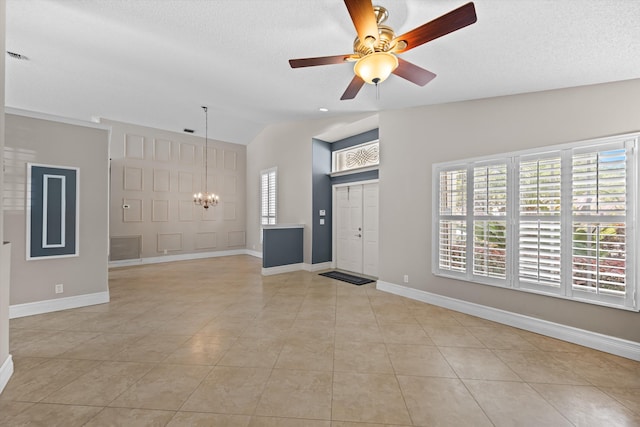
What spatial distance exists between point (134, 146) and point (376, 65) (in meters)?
7.56

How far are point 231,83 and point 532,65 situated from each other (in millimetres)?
3646

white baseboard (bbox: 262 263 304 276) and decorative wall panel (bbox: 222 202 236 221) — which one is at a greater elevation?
decorative wall panel (bbox: 222 202 236 221)

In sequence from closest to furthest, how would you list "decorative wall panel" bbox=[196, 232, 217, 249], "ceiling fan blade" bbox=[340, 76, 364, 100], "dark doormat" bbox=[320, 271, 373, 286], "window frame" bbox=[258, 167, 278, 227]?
1. "ceiling fan blade" bbox=[340, 76, 364, 100]
2. "dark doormat" bbox=[320, 271, 373, 286]
3. "window frame" bbox=[258, 167, 278, 227]
4. "decorative wall panel" bbox=[196, 232, 217, 249]

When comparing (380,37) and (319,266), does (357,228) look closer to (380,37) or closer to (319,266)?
(319,266)

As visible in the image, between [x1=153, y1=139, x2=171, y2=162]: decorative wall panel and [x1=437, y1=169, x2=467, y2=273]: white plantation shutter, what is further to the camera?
[x1=153, y1=139, x2=171, y2=162]: decorative wall panel

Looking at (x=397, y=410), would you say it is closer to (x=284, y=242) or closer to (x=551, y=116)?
(x=551, y=116)

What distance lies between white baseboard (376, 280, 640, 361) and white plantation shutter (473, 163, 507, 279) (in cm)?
50

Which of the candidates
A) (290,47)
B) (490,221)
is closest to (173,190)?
(290,47)

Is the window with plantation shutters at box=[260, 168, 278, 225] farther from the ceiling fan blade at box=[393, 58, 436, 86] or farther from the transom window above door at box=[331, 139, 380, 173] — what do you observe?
the ceiling fan blade at box=[393, 58, 436, 86]

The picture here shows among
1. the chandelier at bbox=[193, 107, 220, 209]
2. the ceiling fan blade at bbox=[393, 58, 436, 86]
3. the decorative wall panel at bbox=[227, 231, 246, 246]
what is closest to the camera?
the ceiling fan blade at bbox=[393, 58, 436, 86]

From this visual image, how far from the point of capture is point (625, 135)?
2.63 metres

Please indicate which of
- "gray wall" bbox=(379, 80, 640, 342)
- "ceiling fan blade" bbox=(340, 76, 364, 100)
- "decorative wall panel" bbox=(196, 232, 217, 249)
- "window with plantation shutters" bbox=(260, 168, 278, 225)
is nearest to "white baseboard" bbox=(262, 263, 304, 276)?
"window with plantation shutters" bbox=(260, 168, 278, 225)

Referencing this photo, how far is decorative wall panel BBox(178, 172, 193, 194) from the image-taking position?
26.3 feet

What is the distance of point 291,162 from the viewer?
23.1 ft
